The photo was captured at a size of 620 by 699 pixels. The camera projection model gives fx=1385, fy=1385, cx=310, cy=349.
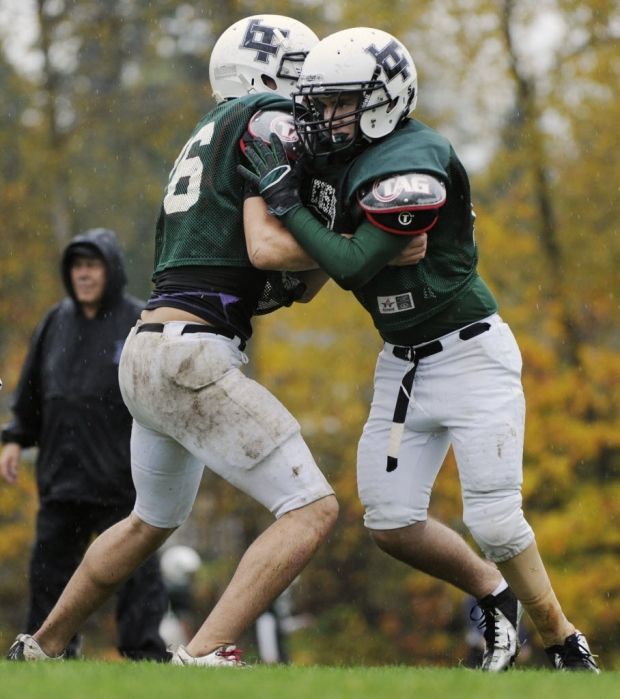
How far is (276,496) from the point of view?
193 inches

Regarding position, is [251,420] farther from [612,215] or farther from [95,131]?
[95,131]

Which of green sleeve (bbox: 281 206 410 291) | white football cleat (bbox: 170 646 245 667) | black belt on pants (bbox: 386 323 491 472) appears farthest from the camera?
black belt on pants (bbox: 386 323 491 472)

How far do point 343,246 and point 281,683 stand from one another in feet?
5.29

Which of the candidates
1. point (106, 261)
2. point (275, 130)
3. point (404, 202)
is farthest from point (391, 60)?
point (106, 261)

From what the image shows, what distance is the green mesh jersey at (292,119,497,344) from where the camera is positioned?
16.4ft

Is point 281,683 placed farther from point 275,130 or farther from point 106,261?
point 106,261

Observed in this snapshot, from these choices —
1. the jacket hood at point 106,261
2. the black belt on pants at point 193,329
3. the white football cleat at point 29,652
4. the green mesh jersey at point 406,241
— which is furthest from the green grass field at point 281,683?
the jacket hood at point 106,261

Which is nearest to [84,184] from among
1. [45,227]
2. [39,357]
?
[45,227]

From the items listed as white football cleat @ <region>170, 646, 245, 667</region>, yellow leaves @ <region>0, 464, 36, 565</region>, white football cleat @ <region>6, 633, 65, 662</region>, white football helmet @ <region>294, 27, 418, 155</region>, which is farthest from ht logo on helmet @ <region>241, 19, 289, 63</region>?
yellow leaves @ <region>0, 464, 36, 565</region>

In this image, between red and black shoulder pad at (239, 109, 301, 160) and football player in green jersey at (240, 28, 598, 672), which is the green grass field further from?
red and black shoulder pad at (239, 109, 301, 160)

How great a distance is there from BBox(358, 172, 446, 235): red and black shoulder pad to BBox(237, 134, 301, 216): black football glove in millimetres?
265

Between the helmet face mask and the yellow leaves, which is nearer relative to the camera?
the helmet face mask

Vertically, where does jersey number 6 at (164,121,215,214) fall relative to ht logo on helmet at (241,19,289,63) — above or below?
below

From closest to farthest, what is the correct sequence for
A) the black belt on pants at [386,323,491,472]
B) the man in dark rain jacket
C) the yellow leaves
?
the black belt on pants at [386,323,491,472], the man in dark rain jacket, the yellow leaves
